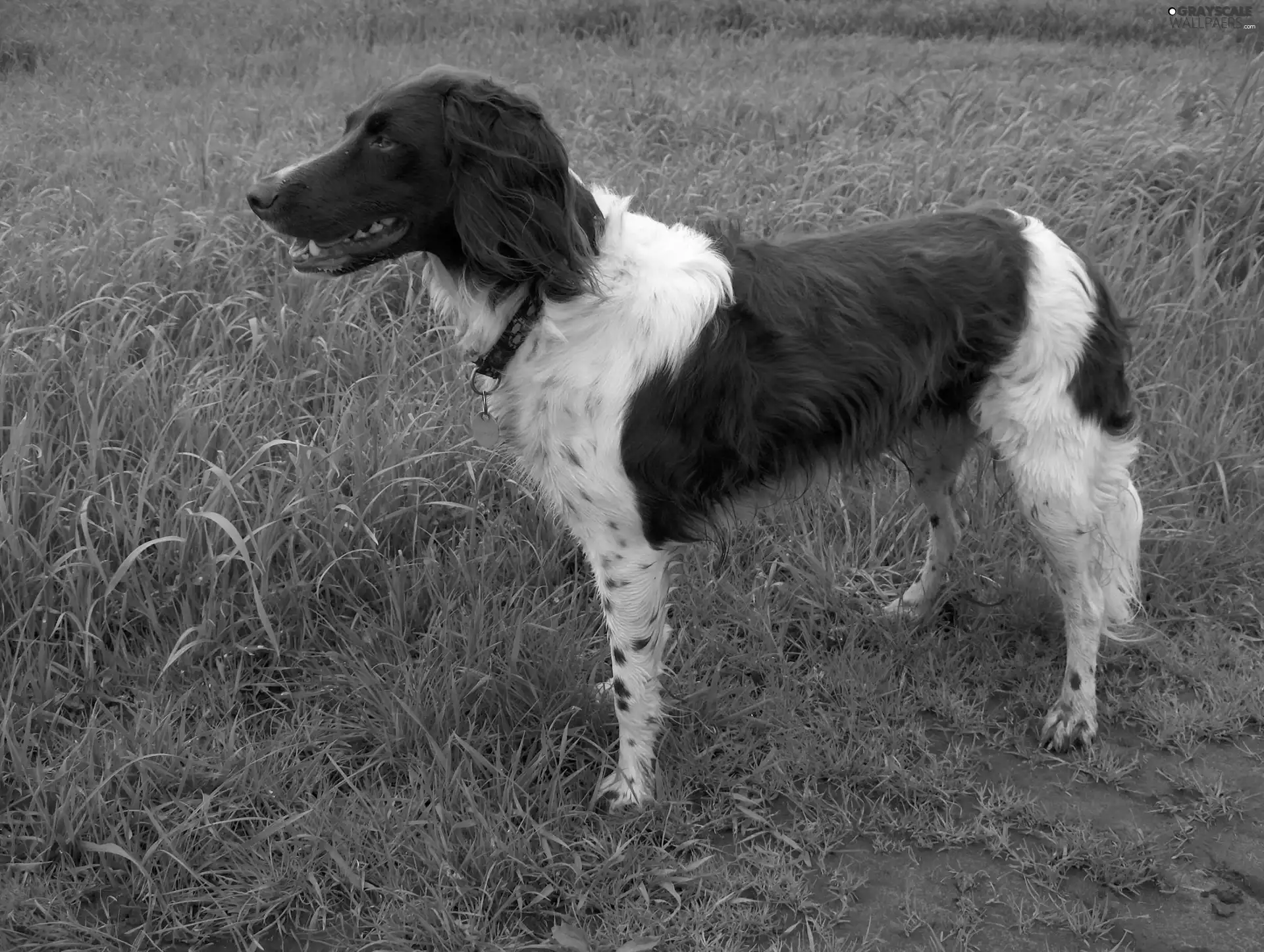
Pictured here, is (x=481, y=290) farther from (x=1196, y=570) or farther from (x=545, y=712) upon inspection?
(x=1196, y=570)

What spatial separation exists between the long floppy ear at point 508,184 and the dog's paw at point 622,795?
1.24 m

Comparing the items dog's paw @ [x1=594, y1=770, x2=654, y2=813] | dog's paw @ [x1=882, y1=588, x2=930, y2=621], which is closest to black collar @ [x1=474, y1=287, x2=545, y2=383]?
dog's paw @ [x1=594, y1=770, x2=654, y2=813]

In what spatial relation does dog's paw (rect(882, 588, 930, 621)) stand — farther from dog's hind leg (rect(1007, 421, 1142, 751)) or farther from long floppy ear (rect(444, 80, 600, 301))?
long floppy ear (rect(444, 80, 600, 301))

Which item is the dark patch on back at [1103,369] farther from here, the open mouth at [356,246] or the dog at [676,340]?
the open mouth at [356,246]

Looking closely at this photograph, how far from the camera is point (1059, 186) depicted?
17.1 feet

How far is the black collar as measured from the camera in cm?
247

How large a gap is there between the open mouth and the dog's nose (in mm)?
96

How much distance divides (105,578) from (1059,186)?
14.9ft

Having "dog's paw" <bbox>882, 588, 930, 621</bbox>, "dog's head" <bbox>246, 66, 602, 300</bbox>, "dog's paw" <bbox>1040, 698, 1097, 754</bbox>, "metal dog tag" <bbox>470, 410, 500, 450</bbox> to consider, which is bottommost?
"dog's paw" <bbox>1040, 698, 1097, 754</bbox>

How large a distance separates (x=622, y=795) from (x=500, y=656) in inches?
19.7

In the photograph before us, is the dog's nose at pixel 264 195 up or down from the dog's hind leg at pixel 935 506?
up

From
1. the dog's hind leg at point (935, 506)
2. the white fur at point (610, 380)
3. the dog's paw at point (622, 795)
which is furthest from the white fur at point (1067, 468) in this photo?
the dog's paw at point (622, 795)

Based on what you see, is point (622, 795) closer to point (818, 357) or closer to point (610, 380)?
point (610, 380)

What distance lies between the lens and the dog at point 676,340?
235cm
